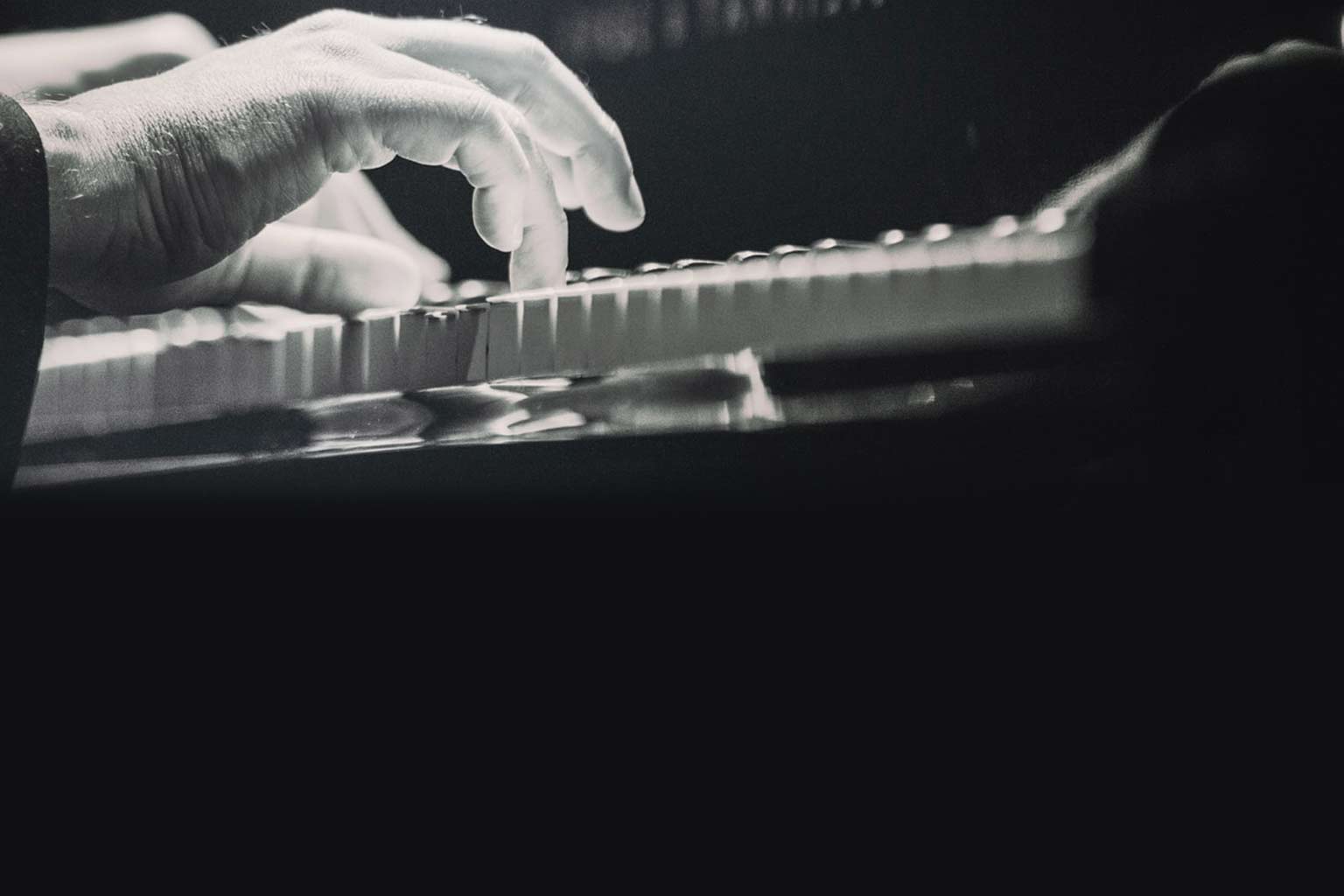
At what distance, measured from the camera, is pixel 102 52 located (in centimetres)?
85

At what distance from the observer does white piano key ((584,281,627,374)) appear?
517 millimetres

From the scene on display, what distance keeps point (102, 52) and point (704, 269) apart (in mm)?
623

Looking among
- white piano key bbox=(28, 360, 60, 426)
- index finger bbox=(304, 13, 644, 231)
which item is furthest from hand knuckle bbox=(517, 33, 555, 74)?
white piano key bbox=(28, 360, 60, 426)

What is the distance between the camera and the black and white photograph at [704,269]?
466 mm

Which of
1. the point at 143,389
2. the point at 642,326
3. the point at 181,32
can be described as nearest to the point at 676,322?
the point at 642,326

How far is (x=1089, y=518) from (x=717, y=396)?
19cm

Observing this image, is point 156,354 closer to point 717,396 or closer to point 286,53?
point 286,53

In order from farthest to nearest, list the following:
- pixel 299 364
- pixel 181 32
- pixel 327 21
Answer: pixel 181 32
pixel 327 21
pixel 299 364

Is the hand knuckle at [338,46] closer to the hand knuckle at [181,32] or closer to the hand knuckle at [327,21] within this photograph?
the hand knuckle at [327,21]

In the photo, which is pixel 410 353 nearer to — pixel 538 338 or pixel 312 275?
pixel 538 338

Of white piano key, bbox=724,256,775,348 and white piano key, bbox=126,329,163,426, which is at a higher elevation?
white piano key, bbox=724,256,775,348

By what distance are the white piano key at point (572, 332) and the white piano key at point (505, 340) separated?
24mm

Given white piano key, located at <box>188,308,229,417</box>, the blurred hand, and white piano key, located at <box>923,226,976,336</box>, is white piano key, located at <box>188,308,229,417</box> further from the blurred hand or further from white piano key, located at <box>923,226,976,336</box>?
white piano key, located at <box>923,226,976,336</box>

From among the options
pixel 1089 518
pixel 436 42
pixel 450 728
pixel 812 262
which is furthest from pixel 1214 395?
pixel 436 42
